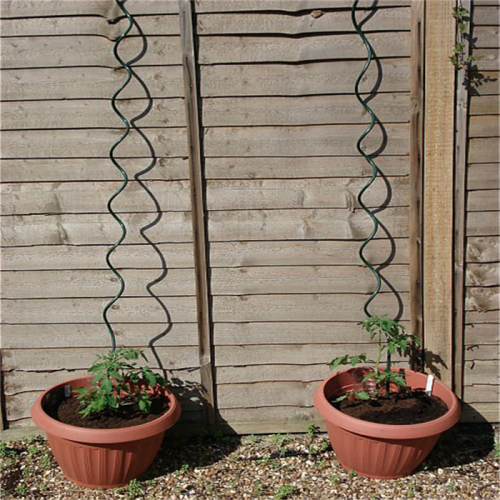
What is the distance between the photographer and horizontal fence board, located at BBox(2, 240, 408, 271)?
3186 millimetres

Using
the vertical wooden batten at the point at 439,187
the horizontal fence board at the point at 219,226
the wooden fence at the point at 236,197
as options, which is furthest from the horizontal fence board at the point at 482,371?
the horizontal fence board at the point at 219,226

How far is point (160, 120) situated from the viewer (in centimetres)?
308

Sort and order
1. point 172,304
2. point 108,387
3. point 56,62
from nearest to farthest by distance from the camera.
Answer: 1. point 108,387
2. point 56,62
3. point 172,304

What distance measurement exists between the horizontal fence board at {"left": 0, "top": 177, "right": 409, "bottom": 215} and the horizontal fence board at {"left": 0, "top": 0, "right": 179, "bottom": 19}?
844 millimetres

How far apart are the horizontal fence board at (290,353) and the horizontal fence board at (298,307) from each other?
16 cm

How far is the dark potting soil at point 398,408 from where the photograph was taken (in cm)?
287

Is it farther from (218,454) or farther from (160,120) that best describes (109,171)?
(218,454)

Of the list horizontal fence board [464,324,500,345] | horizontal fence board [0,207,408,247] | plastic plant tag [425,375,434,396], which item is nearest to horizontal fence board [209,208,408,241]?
horizontal fence board [0,207,408,247]

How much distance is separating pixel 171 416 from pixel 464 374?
163cm

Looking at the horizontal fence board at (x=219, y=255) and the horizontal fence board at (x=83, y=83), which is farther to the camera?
the horizontal fence board at (x=219, y=255)

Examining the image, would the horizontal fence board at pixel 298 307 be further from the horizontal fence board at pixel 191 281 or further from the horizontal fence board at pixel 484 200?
the horizontal fence board at pixel 484 200

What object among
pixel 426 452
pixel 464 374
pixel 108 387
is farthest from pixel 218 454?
pixel 464 374

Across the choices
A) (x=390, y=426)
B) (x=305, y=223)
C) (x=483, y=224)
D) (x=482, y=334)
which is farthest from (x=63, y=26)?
(x=482, y=334)

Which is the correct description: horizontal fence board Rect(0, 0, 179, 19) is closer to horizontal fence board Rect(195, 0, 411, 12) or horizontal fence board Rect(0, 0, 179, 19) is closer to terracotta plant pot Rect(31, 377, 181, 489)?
horizontal fence board Rect(195, 0, 411, 12)
